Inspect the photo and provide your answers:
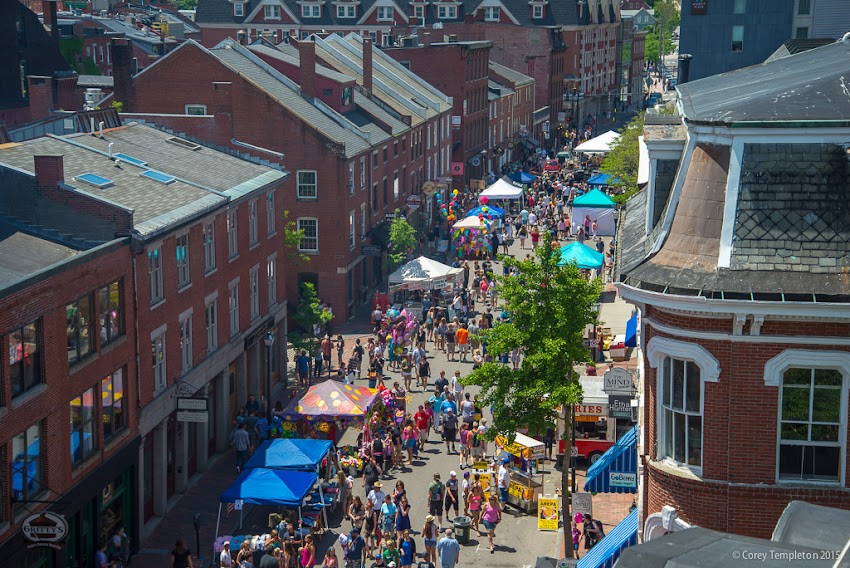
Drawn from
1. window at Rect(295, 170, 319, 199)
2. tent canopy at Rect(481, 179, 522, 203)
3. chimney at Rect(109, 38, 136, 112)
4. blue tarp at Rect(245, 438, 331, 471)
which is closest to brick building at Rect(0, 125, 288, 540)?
blue tarp at Rect(245, 438, 331, 471)

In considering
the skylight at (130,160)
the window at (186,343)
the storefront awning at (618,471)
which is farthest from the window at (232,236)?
the storefront awning at (618,471)

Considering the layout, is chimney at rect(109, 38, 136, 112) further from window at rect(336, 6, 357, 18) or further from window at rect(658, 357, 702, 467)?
window at rect(336, 6, 357, 18)

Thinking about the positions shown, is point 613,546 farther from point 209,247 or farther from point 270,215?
point 270,215

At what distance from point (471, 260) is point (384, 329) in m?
17.3

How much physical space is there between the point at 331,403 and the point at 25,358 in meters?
11.7

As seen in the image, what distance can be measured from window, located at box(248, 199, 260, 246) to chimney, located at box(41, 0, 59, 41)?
137 feet

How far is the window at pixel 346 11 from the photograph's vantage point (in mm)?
125188

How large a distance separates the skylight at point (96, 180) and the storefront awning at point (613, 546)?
51.7 feet

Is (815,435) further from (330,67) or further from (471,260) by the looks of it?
(330,67)

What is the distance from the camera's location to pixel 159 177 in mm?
35406

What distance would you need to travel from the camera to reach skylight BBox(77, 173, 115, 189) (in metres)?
31.6

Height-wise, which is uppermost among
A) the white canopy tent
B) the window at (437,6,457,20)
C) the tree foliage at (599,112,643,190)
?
the window at (437,6,457,20)

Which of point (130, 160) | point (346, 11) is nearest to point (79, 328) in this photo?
point (130, 160)

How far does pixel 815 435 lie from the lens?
14.8 metres
